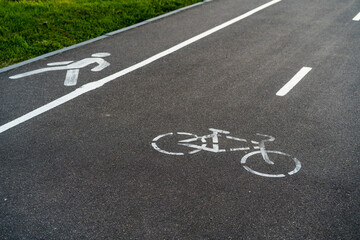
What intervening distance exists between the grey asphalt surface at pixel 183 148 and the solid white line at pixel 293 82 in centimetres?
9

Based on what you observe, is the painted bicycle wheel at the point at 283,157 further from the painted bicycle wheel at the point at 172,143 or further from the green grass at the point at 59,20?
the green grass at the point at 59,20

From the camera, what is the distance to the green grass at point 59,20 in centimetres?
988

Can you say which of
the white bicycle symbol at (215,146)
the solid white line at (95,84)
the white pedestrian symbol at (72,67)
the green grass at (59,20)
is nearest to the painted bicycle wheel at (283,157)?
the white bicycle symbol at (215,146)

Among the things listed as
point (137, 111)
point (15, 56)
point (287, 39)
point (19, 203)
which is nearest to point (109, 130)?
point (137, 111)

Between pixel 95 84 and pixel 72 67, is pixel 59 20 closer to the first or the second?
pixel 72 67

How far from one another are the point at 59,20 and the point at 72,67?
404cm

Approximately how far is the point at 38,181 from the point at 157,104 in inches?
101

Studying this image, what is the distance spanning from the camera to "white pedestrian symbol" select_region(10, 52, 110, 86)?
791cm

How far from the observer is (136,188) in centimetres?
473

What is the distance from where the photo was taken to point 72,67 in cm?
849

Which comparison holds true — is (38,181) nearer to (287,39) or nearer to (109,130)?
(109,130)

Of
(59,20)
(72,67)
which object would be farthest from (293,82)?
(59,20)

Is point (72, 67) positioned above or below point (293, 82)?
above

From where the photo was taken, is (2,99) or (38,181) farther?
(2,99)
